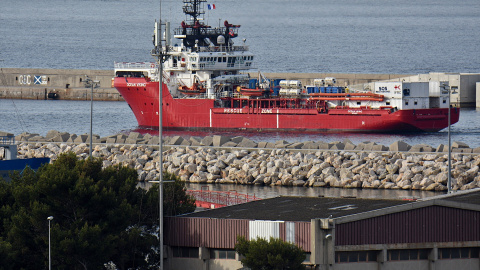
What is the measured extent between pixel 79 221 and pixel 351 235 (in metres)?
5.40

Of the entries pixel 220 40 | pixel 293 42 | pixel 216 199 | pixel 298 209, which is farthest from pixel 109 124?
pixel 293 42

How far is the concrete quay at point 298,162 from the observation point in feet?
116

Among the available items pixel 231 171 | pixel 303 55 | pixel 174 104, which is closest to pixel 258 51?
pixel 303 55

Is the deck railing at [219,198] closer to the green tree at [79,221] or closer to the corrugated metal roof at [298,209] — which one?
the corrugated metal roof at [298,209]

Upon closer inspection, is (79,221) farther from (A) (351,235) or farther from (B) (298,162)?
(B) (298,162)

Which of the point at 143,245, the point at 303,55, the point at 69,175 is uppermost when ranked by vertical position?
the point at 303,55

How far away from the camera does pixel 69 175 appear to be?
2091 centimetres

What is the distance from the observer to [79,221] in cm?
2045

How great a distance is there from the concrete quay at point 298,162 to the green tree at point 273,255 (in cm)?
1658

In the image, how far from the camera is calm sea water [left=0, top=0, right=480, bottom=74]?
11088cm

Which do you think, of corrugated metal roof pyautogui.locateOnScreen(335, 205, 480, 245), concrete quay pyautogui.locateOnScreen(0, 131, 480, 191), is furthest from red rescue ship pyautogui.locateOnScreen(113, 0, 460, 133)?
corrugated metal roof pyautogui.locateOnScreen(335, 205, 480, 245)

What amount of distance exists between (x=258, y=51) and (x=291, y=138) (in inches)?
3105

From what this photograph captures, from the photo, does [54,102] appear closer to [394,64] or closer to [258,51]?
[394,64]

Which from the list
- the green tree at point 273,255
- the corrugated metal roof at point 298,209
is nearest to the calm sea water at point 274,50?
the corrugated metal roof at point 298,209
